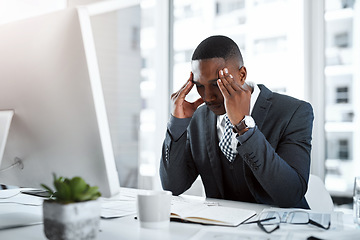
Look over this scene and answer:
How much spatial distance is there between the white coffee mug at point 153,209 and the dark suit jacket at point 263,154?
38cm

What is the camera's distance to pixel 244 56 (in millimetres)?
2631

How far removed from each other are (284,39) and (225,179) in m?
1.39

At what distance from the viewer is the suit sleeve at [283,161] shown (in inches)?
42.7

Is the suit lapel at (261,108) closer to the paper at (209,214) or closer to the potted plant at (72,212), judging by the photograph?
the paper at (209,214)

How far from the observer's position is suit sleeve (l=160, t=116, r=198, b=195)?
1382 mm

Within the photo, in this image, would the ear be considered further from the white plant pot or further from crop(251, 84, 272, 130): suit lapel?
the white plant pot

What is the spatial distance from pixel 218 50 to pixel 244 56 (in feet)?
4.68

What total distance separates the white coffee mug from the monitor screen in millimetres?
80

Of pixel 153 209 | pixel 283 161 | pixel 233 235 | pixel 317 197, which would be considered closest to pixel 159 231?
pixel 153 209

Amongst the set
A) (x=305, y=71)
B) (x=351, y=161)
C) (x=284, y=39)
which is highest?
(x=284, y=39)

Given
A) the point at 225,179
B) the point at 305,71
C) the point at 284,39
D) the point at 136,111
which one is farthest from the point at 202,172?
the point at 136,111

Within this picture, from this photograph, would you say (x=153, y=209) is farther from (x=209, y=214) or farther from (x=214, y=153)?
(x=214, y=153)

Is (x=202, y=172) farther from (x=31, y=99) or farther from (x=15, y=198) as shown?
(x=31, y=99)

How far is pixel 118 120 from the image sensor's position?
314 centimetres
